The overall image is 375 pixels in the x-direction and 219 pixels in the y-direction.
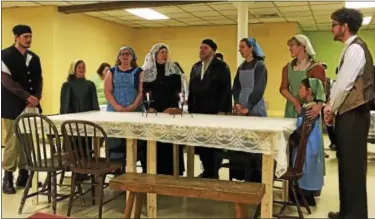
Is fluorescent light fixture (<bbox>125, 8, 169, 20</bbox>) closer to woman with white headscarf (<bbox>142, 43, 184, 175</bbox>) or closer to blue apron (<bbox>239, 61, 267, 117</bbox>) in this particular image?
woman with white headscarf (<bbox>142, 43, 184, 175</bbox>)

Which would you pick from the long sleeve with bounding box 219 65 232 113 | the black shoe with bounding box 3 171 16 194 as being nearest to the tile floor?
the black shoe with bounding box 3 171 16 194

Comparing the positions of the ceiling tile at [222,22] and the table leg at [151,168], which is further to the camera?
the ceiling tile at [222,22]

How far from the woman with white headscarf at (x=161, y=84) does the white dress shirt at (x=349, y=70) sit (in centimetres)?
155

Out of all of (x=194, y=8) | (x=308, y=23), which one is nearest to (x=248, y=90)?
(x=194, y=8)

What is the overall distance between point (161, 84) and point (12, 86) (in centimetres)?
136

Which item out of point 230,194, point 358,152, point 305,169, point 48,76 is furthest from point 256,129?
point 48,76

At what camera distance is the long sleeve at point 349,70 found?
2.79 metres

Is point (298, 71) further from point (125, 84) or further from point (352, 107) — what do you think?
point (125, 84)

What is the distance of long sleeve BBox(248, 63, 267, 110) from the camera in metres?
3.72

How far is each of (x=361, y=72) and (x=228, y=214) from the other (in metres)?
1.50

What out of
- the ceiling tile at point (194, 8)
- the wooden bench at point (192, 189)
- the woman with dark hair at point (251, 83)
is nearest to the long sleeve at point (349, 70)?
the wooden bench at point (192, 189)

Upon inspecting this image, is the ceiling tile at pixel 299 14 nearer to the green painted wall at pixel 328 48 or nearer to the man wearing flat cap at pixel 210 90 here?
the green painted wall at pixel 328 48

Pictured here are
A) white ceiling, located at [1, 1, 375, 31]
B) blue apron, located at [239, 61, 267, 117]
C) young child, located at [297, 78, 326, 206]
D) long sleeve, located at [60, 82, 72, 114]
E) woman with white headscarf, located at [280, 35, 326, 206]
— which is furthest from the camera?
white ceiling, located at [1, 1, 375, 31]

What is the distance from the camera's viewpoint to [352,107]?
9.34 feet
